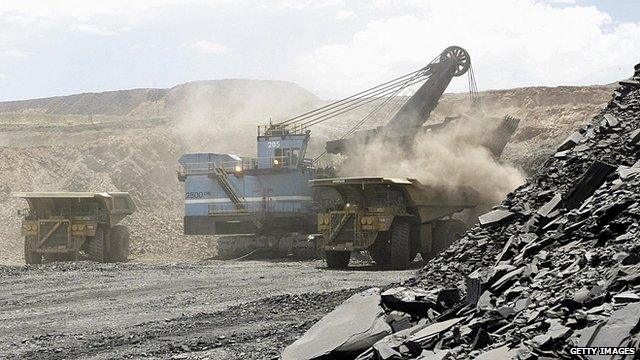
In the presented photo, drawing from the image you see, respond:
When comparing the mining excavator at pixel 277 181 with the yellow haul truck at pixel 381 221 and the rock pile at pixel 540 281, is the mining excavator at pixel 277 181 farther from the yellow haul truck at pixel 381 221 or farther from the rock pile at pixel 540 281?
the rock pile at pixel 540 281

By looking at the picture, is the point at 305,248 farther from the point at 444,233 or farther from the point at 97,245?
the point at 97,245

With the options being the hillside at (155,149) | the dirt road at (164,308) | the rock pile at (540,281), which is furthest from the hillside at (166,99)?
the rock pile at (540,281)

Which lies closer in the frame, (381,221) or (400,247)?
(400,247)

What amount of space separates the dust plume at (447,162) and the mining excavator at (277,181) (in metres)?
0.47

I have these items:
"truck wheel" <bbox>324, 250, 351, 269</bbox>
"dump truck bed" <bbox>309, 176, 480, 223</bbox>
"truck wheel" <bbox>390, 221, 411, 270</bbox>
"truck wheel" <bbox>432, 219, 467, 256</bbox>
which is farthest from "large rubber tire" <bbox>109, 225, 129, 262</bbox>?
"truck wheel" <bbox>432, 219, 467, 256</bbox>

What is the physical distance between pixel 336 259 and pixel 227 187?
740cm

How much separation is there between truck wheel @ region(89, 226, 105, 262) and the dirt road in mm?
A: 3807

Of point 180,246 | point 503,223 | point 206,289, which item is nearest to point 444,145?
point 206,289

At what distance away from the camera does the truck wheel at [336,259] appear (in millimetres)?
23203

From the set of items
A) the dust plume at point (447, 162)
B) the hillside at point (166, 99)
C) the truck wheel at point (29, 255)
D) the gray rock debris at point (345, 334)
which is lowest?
the truck wheel at point (29, 255)

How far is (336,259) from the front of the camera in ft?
76.3

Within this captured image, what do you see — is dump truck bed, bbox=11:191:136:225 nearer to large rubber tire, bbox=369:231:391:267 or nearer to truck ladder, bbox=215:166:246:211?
truck ladder, bbox=215:166:246:211

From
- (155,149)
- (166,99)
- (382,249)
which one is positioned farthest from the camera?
(166,99)

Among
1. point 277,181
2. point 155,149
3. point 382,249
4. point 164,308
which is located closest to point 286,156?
point 277,181
